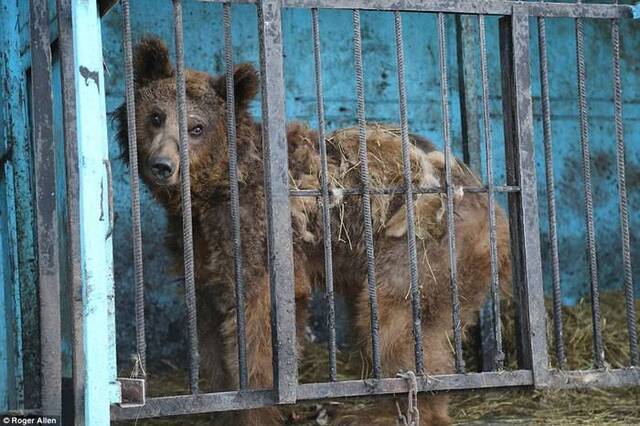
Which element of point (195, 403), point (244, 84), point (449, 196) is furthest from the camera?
point (244, 84)

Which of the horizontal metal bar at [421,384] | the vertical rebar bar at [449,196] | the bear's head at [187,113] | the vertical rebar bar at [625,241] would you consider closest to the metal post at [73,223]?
the horizontal metal bar at [421,384]

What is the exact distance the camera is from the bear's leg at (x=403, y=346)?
217 inches

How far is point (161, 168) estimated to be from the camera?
5645mm

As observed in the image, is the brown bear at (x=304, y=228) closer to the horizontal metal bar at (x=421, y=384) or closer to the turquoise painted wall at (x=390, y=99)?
the horizontal metal bar at (x=421, y=384)

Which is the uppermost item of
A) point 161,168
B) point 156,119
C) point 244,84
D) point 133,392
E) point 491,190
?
point 244,84

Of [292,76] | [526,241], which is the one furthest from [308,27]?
[526,241]

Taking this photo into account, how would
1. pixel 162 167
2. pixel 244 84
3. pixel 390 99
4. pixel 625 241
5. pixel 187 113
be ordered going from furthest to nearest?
pixel 390 99 → pixel 187 113 → pixel 244 84 → pixel 162 167 → pixel 625 241

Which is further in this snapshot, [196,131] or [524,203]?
[196,131]

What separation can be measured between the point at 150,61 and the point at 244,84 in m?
0.65

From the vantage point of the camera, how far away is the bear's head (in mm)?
5906

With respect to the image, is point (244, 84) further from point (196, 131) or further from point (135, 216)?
point (135, 216)

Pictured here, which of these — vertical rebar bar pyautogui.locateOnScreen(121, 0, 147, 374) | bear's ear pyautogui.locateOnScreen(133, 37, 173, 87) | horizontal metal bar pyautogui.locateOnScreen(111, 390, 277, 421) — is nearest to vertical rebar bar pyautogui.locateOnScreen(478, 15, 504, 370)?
horizontal metal bar pyautogui.locateOnScreen(111, 390, 277, 421)

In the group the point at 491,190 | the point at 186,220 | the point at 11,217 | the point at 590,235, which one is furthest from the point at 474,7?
the point at 11,217

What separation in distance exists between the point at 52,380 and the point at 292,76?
4790 millimetres
